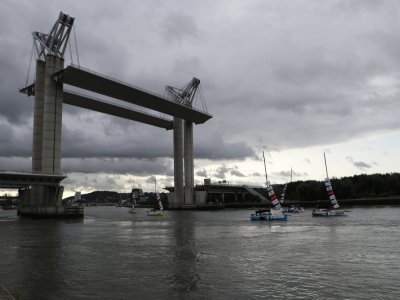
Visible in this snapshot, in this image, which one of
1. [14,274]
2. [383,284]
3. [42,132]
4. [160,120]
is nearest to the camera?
[383,284]

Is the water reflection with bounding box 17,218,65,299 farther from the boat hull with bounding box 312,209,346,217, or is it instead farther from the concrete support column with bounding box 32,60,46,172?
the boat hull with bounding box 312,209,346,217

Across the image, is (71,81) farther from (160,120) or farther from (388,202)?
(388,202)

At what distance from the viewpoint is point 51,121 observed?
9606 cm

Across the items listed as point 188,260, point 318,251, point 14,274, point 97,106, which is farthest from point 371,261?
point 97,106

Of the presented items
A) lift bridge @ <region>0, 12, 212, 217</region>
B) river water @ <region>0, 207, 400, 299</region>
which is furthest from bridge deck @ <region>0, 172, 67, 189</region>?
river water @ <region>0, 207, 400, 299</region>

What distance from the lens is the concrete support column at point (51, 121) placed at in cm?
9506

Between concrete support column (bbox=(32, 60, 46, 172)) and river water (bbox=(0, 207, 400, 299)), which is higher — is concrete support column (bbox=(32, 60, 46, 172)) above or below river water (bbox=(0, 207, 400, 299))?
above

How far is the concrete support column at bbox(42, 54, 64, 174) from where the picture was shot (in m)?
95.1

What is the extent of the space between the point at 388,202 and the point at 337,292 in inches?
5399

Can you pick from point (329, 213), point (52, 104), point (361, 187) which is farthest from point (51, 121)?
point (361, 187)

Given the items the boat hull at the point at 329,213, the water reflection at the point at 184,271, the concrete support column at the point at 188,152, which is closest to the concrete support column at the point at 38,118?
the concrete support column at the point at 188,152

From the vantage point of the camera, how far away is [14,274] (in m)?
24.7

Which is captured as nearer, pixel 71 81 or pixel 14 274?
pixel 14 274

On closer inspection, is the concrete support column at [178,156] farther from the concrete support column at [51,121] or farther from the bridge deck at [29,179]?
the bridge deck at [29,179]
